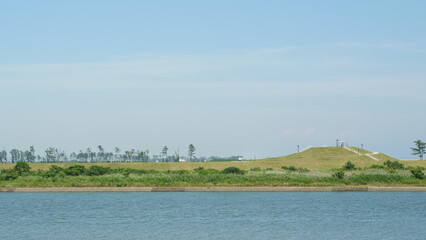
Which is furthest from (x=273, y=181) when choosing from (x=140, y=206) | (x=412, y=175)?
(x=140, y=206)

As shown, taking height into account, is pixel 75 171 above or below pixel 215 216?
above

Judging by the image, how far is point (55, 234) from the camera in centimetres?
4547

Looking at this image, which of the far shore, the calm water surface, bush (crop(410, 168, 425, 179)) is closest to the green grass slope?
bush (crop(410, 168, 425, 179))

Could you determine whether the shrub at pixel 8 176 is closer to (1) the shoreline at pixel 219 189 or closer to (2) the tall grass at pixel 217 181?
(2) the tall grass at pixel 217 181

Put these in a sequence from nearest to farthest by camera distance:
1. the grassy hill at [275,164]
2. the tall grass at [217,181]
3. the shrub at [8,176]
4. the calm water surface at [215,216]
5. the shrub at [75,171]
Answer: the calm water surface at [215,216] → the tall grass at [217,181] → the shrub at [8,176] → the shrub at [75,171] → the grassy hill at [275,164]

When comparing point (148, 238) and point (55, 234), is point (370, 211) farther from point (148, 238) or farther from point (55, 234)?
point (55, 234)

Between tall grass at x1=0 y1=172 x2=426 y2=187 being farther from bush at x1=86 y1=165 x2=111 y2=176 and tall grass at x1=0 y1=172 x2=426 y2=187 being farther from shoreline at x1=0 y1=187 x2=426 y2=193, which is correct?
bush at x1=86 y1=165 x2=111 y2=176

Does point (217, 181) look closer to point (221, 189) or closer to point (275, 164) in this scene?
point (221, 189)

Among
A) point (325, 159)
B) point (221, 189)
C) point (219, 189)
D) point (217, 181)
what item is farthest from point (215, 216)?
point (325, 159)

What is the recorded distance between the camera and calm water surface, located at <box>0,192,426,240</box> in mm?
Answer: 45469

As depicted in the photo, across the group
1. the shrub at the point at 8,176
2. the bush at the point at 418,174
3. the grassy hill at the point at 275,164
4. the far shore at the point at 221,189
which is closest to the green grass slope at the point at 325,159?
the grassy hill at the point at 275,164

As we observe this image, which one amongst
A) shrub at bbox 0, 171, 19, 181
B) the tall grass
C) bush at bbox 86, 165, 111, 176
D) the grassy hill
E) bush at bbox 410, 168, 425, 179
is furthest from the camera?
the grassy hill

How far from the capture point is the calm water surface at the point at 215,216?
4547cm

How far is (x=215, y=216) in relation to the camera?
57281 millimetres
